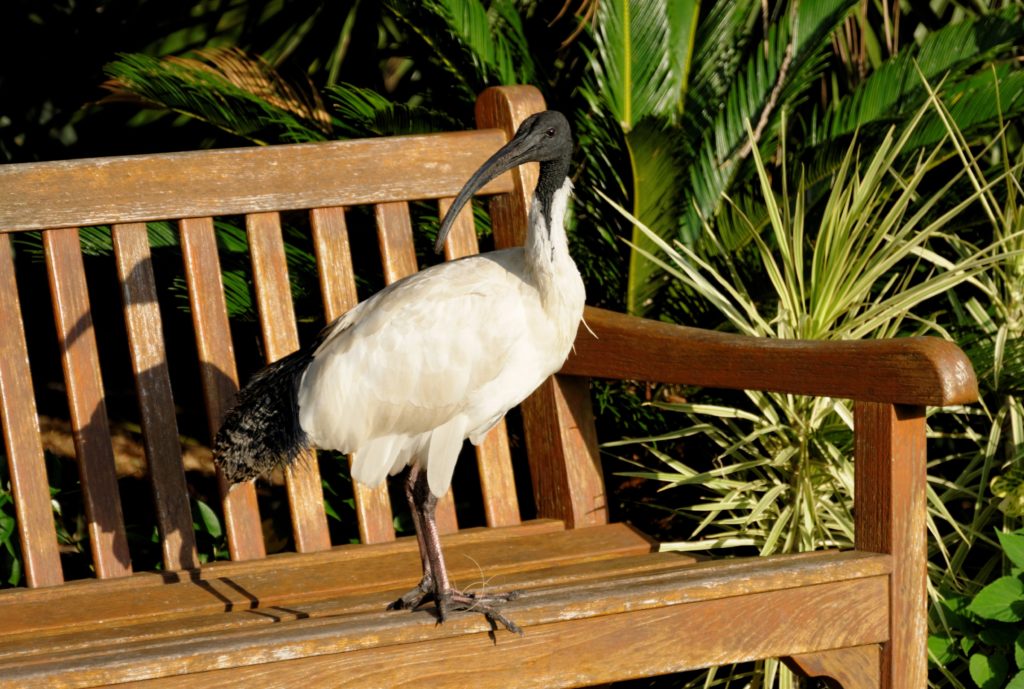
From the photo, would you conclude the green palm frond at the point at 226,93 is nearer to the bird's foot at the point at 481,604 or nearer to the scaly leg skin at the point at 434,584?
the scaly leg skin at the point at 434,584

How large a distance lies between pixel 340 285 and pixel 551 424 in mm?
582

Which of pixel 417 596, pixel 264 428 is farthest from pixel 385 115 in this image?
pixel 417 596

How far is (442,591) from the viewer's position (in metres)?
2.46

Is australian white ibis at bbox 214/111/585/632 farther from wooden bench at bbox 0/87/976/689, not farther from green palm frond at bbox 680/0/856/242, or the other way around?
green palm frond at bbox 680/0/856/242

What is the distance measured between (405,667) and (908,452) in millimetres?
1032

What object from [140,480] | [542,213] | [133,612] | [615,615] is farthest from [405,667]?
[140,480]

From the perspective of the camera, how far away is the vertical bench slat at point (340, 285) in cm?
306

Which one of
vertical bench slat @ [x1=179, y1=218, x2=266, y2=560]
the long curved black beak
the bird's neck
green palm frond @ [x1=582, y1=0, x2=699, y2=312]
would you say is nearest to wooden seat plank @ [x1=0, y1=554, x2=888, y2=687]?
vertical bench slat @ [x1=179, y1=218, x2=266, y2=560]

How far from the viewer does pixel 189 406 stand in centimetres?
530

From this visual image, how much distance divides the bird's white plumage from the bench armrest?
0.24 m

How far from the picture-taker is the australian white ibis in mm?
2643

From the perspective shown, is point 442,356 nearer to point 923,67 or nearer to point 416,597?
point 416,597

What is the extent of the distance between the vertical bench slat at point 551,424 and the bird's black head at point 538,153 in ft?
1.43

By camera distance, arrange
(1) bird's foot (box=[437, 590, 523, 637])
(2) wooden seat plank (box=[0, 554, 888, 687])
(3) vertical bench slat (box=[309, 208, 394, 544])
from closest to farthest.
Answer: (2) wooden seat plank (box=[0, 554, 888, 687]) → (1) bird's foot (box=[437, 590, 523, 637]) → (3) vertical bench slat (box=[309, 208, 394, 544])
